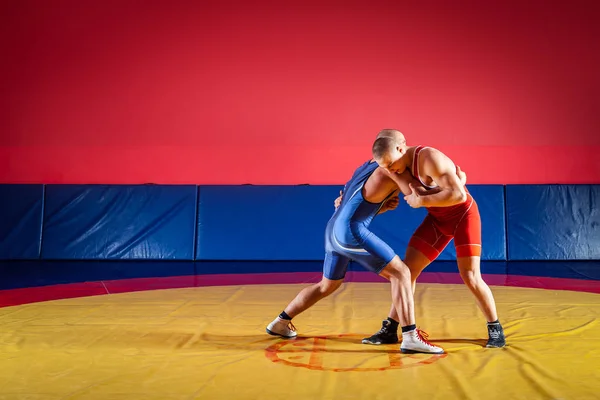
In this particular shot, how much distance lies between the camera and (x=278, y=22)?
8.37 meters

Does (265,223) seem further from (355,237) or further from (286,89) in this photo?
(355,237)

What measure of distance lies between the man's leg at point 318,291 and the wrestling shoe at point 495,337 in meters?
0.80

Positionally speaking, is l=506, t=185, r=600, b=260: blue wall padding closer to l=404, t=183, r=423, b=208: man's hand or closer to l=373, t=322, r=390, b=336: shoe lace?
l=373, t=322, r=390, b=336: shoe lace

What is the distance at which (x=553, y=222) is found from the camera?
7625 millimetres

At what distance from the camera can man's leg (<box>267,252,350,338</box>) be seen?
11.2ft

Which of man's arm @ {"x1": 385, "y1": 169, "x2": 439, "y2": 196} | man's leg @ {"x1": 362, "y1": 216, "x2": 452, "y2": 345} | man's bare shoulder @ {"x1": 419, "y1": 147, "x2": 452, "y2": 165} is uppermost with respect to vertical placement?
man's bare shoulder @ {"x1": 419, "y1": 147, "x2": 452, "y2": 165}

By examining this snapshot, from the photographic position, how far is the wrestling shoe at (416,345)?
3.14m

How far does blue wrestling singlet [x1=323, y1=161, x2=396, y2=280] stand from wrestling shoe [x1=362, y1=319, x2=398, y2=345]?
36 cm

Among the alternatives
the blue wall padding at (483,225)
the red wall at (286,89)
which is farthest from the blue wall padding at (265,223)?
the blue wall padding at (483,225)

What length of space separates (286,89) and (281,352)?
5.53m

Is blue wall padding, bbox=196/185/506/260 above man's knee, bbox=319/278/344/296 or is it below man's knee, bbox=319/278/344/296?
above

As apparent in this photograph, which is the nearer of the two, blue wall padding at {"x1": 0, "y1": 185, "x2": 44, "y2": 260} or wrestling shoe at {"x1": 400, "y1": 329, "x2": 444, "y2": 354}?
wrestling shoe at {"x1": 400, "y1": 329, "x2": 444, "y2": 354}

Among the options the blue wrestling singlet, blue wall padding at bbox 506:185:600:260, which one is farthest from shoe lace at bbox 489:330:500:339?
blue wall padding at bbox 506:185:600:260

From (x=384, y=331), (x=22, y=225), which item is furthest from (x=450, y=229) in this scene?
(x=22, y=225)
